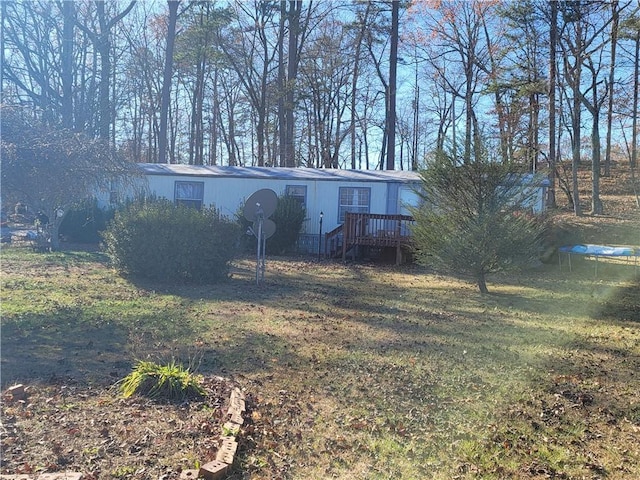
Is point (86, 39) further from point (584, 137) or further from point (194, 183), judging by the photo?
point (584, 137)

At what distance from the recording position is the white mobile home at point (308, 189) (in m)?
18.0

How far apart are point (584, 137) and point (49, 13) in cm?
2852

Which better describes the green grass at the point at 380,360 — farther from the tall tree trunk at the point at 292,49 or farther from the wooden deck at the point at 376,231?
the tall tree trunk at the point at 292,49

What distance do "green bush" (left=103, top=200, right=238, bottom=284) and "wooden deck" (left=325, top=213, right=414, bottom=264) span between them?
567 cm

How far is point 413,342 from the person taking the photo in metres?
6.70

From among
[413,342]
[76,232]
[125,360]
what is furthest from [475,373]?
[76,232]

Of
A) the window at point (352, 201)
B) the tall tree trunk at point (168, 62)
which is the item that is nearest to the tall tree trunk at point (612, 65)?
the window at point (352, 201)

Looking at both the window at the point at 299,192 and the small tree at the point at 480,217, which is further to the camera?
the window at the point at 299,192

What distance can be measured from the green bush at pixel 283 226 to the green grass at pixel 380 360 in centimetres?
599

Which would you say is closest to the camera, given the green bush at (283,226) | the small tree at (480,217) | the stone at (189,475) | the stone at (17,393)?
the stone at (189,475)

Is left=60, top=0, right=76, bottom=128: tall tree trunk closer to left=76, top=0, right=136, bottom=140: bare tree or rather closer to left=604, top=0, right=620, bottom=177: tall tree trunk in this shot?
left=76, top=0, right=136, bottom=140: bare tree

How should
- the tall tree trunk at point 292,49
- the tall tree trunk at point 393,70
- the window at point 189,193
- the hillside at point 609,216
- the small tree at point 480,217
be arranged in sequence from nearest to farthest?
the small tree at point 480,217 < the window at point 189,193 < the hillside at point 609,216 < the tall tree trunk at point 393,70 < the tall tree trunk at point 292,49

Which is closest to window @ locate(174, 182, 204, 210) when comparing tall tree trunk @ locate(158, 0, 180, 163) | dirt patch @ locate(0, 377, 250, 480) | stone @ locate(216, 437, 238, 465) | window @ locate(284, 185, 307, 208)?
window @ locate(284, 185, 307, 208)

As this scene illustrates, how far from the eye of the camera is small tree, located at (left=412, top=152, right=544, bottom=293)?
9.82 metres
